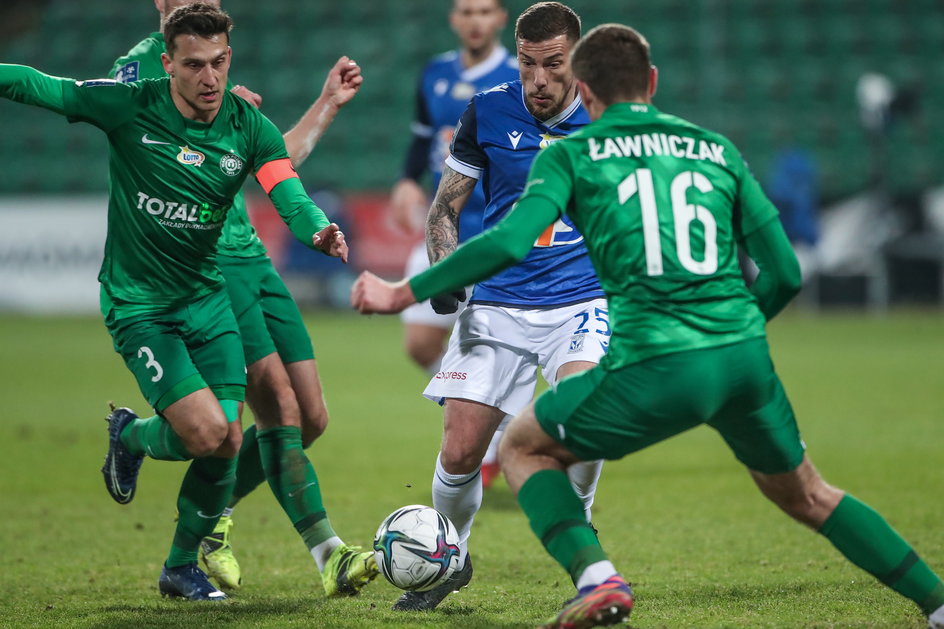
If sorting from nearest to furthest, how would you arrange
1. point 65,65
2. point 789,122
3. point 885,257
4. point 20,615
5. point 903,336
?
1. point 20,615
2. point 903,336
3. point 885,257
4. point 789,122
5. point 65,65

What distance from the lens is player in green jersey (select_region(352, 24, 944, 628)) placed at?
373cm

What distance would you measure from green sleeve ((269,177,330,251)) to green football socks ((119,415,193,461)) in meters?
0.92

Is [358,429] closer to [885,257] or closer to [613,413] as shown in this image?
[613,413]

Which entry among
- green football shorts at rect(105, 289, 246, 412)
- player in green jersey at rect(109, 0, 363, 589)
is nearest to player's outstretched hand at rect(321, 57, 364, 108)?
player in green jersey at rect(109, 0, 363, 589)

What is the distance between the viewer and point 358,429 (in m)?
10.6

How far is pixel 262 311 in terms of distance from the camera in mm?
5445

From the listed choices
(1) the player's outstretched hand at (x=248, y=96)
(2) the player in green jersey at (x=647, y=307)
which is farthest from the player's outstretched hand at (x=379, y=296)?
(1) the player's outstretched hand at (x=248, y=96)

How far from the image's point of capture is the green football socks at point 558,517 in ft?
12.5

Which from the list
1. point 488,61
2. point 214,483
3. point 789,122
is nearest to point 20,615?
point 214,483

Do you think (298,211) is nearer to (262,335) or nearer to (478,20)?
(262,335)

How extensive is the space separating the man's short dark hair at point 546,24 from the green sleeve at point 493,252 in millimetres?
1430

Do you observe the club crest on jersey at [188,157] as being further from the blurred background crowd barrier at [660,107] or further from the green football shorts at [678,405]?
the blurred background crowd barrier at [660,107]

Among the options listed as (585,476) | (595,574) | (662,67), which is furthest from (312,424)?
(662,67)

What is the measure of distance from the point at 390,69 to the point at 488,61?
55.4 feet
